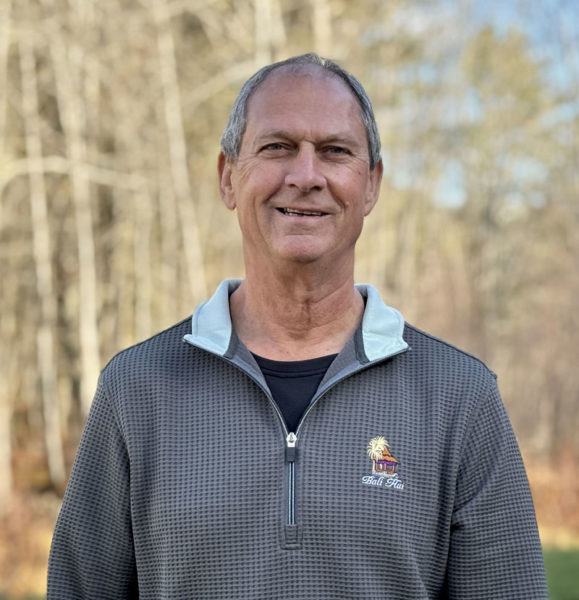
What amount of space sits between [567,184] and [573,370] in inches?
122

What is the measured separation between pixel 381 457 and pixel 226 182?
60cm

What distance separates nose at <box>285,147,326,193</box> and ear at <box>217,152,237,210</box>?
0.61 feet

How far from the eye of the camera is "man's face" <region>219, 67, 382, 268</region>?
5.52 ft

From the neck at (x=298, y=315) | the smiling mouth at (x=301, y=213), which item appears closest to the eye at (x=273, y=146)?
the smiling mouth at (x=301, y=213)

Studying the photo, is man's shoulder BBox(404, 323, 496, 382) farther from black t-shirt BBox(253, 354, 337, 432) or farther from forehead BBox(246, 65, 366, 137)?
forehead BBox(246, 65, 366, 137)

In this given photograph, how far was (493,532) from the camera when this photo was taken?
164cm

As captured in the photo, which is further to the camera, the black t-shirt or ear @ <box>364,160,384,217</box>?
ear @ <box>364,160,384,217</box>

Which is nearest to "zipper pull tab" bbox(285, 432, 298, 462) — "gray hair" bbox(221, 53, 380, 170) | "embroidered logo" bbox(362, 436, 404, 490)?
"embroidered logo" bbox(362, 436, 404, 490)

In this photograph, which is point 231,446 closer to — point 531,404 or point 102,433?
point 102,433

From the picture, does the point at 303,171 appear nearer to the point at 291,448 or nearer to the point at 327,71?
the point at 327,71

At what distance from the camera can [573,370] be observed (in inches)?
572

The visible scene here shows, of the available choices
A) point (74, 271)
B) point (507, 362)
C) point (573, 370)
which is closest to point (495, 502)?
point (74, 271)

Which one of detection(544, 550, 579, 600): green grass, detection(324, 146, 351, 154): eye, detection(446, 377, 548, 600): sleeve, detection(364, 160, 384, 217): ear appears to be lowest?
detection(544, 550, 579, 600): green grass

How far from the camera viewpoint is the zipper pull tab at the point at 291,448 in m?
1.60
